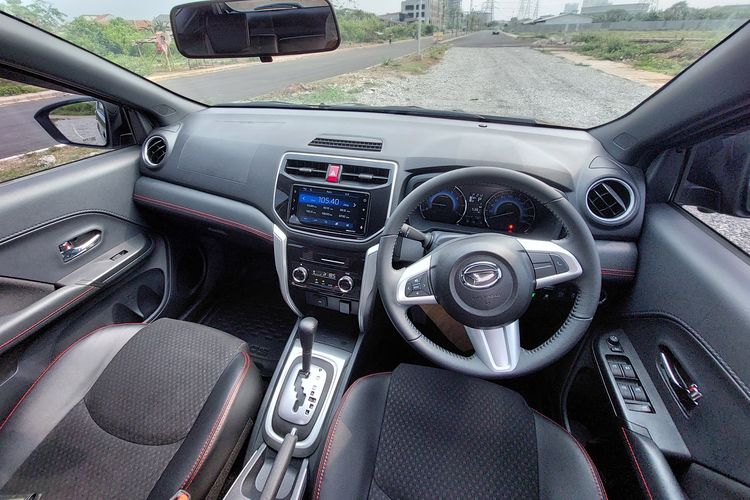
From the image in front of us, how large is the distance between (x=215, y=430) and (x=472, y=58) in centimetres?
244

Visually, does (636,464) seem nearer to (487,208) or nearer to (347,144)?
(487,208)

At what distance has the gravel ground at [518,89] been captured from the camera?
188cm

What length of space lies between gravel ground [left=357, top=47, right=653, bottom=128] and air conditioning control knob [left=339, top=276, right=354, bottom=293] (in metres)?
1.03

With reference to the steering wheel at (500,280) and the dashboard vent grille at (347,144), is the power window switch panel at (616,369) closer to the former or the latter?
the steering wheel at (500,280)

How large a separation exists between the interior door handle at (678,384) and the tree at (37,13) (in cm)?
283

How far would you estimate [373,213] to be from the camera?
182 centimetres

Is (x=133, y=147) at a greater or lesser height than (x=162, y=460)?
greater

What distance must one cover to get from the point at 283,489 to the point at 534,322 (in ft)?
4.54

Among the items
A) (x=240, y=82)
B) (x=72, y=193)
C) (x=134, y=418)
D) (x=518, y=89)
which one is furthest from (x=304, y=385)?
(x=240, y=82)

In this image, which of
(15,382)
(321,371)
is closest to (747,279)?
(321,371)

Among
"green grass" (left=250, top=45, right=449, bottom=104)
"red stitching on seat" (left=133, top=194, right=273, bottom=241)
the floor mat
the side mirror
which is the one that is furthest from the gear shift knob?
the side mirror

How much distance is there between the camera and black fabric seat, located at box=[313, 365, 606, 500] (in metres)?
1.26

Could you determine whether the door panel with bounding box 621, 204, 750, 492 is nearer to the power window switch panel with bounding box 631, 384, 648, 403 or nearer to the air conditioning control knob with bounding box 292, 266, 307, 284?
the power window switch panel with bounding box 631, 384, 648, 403

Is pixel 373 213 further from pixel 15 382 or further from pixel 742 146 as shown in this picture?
pixel 15 382
